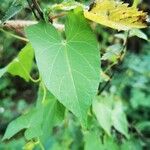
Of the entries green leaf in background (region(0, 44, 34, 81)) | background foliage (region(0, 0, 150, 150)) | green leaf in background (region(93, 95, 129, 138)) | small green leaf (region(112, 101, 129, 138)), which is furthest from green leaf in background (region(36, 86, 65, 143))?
small green leaf (region(112, 101, 129, 138))

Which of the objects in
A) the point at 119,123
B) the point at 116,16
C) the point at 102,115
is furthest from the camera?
the point at 119,123

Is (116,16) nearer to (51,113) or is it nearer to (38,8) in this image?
(38,8)

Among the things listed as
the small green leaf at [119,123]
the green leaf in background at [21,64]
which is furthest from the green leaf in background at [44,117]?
the small green leaf at [119,123]

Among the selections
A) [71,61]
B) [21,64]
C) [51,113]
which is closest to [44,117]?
[51,113]

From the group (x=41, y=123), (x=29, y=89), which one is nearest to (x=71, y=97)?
(x=41, y=123)

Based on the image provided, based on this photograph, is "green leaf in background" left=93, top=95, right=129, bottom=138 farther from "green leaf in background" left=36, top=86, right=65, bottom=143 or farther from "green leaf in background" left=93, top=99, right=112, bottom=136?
"green leaf in background" left=36, top=86, right=65, bottom=143

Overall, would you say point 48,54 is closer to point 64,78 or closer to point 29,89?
point 64,78
